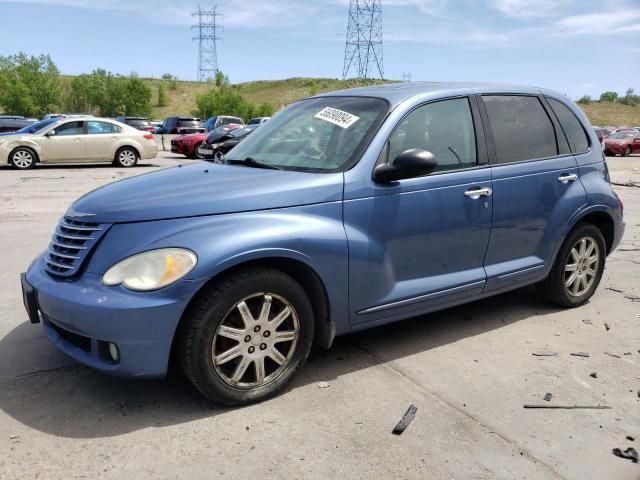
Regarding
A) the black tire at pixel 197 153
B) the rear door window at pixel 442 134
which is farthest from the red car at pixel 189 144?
the rear door window at pixel 442 134

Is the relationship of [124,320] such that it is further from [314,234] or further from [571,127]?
[571,127]

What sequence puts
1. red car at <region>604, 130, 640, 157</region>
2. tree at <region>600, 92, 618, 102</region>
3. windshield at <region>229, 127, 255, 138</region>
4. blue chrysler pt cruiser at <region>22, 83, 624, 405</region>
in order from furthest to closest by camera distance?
tree at <region>600, 92, 618, 102</region>, red car at <region>604, 130, 640, 157</region>, windshield at <region>229, 127, 255, 138</region>, blue chrysler pt cruiser at <region>22, 83, 624, 405</region>

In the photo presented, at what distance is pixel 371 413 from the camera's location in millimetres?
3217

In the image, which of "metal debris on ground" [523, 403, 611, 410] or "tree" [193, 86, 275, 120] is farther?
"tree" [193, 86, 275, 120]

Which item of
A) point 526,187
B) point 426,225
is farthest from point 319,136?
point 526,187

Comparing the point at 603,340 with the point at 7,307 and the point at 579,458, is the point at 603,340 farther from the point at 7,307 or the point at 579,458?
the point at 7,307

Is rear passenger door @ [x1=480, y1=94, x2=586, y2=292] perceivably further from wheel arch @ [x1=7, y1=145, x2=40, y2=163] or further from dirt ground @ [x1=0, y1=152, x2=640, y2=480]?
wheel arch @ [x1=7, y1=145, x2=40, y2=163]

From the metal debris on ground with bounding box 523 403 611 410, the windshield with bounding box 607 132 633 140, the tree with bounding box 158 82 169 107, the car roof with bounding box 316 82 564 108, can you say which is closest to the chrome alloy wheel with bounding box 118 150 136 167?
the car roof with bounding box 316 82 564 108

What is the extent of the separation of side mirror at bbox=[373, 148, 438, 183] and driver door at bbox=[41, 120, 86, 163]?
1556 centimetres

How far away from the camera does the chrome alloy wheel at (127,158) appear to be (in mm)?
17820

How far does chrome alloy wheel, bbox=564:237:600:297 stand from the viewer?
489 centimetres

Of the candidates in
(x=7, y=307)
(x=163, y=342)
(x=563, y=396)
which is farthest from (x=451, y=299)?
(x=7, y=307)

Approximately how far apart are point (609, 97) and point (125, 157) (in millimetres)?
111318

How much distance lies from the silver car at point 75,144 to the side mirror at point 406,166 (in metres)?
15.5
